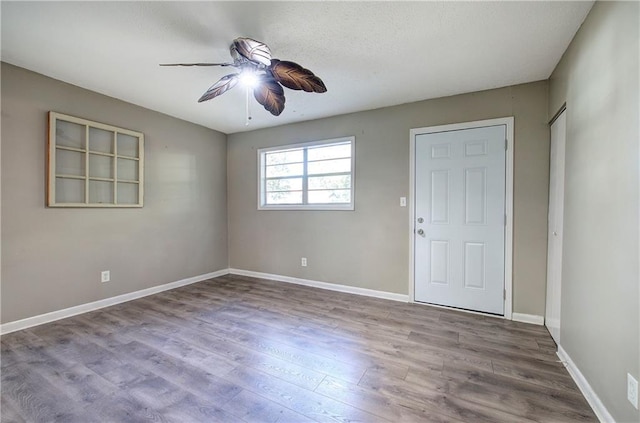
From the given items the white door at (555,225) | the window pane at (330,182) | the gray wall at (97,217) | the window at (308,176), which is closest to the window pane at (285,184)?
the window at (308,176)

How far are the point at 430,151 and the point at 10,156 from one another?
4.21 metres

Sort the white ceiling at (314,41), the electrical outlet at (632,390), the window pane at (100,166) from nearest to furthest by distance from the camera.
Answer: the electrical outlet at (632,390) < the white ceiling at (314,41) < the window pane at (100,166)

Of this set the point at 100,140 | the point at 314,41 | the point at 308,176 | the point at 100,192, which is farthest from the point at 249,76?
the point at 100,192

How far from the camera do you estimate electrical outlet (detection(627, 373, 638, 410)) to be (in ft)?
3.94

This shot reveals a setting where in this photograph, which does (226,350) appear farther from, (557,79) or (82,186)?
(557,79)

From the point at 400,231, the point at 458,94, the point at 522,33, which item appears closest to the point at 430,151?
the point at 458,94

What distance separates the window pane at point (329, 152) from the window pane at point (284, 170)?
0.26 m

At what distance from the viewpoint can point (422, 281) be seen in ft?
10.8

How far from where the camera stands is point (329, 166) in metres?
3.95

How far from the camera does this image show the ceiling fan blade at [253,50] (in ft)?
5.89

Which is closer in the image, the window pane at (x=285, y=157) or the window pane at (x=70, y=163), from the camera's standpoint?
the window pane at (x=70, y=163)

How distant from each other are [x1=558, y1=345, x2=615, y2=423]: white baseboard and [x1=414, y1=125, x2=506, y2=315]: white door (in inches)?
36.0

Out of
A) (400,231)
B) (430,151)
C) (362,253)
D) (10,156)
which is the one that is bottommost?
(362,253)

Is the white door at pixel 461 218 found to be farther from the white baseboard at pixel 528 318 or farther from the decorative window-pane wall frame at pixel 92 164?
the decorative window-pane wall frame at pixel 92 164
